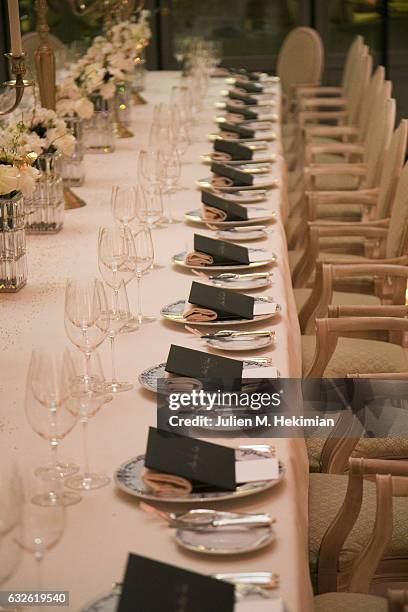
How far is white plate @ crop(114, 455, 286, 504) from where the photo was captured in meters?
1.93

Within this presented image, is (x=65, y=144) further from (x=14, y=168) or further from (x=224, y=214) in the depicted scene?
(x=14, y=168)

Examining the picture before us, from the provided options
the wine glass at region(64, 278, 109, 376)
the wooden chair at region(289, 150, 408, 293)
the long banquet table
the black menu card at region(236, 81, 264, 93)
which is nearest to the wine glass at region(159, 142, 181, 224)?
the long banquet table

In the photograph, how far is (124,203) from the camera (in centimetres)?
341

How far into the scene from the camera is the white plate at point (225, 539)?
5.89ft

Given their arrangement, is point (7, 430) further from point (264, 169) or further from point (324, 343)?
point (264, 169)

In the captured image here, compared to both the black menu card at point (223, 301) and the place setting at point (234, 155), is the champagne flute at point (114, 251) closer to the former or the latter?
the black menu card at point (223, 301)

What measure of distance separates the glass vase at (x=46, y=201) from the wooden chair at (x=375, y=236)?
99cm

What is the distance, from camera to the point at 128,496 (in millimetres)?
1992

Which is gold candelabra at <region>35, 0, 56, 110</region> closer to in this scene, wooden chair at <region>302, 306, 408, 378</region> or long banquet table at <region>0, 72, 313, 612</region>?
long banquet table at <region>0, 72, 313, 612</region>

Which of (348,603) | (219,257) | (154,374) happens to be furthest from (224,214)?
(348,603)

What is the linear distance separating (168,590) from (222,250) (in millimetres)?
1922

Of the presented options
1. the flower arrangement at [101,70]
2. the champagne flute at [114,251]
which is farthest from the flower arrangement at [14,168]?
the flower arrangement at [101,70]

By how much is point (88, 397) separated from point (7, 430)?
0.34 meters

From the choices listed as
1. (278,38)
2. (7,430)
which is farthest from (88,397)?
(278,38)
